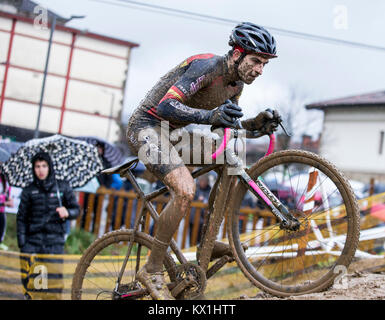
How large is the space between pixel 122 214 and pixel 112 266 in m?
3.40

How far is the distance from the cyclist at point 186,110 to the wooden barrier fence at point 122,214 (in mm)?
3695

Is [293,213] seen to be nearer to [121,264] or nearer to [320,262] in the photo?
[121,264]

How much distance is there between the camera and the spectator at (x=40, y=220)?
20.2ft

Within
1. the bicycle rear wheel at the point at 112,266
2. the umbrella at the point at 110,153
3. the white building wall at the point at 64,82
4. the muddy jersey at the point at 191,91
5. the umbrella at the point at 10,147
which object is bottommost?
the bicycle rear wheel at the point at 112,266

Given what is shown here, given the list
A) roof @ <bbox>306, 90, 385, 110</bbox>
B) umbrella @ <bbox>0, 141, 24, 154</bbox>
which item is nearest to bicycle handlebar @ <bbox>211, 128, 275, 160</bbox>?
umbrella @ <bbox>0, 141, 24, 154</bbox>

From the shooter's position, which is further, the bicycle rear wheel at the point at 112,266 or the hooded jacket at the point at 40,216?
the hooded jacket at the point at 40,216

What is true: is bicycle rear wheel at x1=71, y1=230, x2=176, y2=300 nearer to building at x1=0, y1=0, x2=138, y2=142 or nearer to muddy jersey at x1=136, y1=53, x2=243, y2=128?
muddy jersey at x1=136, y1=53, x2=243, y2=128

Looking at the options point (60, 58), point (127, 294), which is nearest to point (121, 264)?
point (127, 294)

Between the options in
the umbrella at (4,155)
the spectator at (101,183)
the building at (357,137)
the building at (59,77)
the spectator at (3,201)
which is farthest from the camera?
the building at (357,137)

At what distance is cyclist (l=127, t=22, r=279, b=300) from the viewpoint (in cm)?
327

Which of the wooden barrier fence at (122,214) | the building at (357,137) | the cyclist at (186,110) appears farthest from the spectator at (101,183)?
the building at (357,137)

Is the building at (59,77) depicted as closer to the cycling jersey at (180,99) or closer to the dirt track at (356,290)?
the cycling jersey at (180,99)

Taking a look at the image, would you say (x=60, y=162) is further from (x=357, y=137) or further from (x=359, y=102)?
(x=359, y=102)

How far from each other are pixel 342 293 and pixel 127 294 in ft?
5.59
